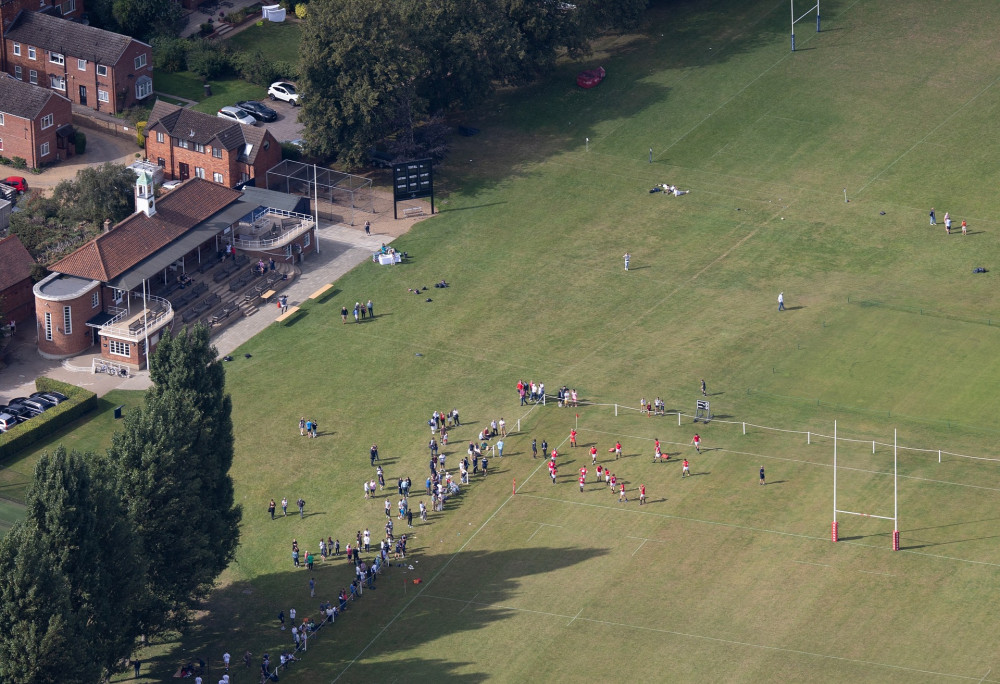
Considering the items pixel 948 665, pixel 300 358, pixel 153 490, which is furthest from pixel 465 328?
pixel 948 665

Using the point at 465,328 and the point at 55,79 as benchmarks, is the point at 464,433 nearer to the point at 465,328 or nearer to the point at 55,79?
the point at 465,328

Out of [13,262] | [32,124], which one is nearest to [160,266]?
[13,262]

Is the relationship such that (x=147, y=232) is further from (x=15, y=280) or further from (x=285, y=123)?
(x=285, y=123)

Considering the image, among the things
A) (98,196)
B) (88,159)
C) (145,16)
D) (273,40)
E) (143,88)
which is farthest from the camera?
(273,40)

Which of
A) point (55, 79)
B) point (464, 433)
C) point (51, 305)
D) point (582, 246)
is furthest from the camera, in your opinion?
point (55, 79)

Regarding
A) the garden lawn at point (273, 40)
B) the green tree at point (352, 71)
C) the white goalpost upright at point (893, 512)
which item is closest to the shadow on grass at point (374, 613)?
the white goalpost upright at point (893, 512)

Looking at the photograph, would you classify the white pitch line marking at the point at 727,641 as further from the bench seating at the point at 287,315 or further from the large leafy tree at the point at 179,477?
the bench seating at the point at 287,315
